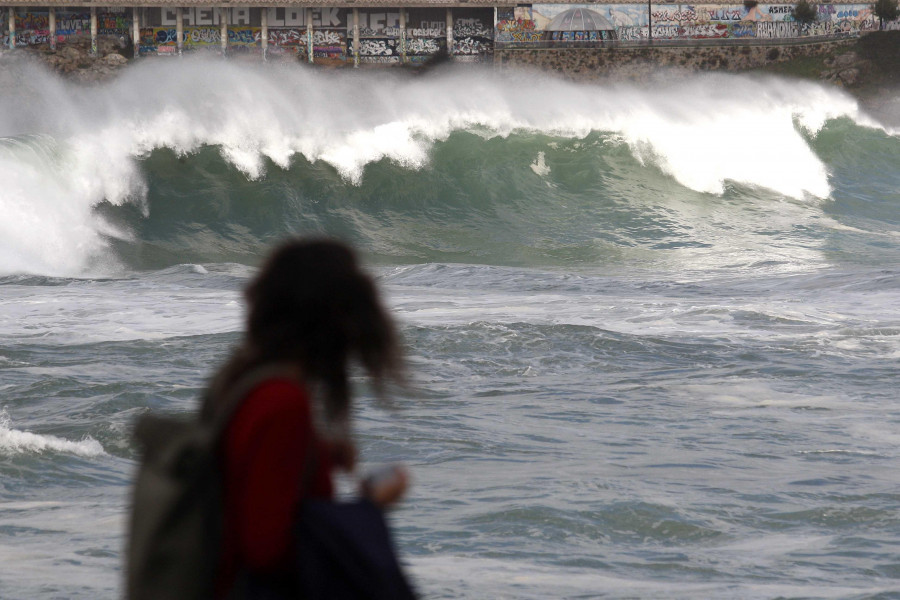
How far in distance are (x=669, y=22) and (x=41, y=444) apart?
50945mm

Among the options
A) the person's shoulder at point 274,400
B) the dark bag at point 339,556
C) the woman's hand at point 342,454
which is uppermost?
the person's shoulder at point 274,400

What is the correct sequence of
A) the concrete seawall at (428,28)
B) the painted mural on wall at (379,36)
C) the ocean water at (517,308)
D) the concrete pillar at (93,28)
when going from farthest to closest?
the concrete pillar at (93,28)
the painted mural on wall at (379,36)
the concrete seawall at (428,28)
the ocean water at (517,308)

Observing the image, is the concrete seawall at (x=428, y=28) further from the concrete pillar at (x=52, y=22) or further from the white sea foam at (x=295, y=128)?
the white sea foam at (x=295, y=128)

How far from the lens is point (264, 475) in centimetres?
157

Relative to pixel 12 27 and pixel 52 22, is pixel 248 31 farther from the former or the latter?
pixel 12 27

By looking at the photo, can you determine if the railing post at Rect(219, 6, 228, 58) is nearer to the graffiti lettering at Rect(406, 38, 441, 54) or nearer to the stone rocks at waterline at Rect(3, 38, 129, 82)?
the stone rocks at waterline at Rect(3, 38, 129, 82)

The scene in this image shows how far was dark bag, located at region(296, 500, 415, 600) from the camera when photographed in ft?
5.24

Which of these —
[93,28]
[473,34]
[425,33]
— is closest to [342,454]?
[473,34]

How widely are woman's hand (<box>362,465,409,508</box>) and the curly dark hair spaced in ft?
0.35

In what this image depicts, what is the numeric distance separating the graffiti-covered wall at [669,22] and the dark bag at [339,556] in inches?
2103

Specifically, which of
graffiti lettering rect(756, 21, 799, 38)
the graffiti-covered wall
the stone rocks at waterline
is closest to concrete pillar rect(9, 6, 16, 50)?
the stone rocks at waterline

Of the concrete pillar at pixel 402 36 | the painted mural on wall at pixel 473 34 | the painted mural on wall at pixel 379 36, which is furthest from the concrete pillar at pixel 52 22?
the painted mural on wall at pixel 473 34

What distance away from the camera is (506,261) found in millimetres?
19438

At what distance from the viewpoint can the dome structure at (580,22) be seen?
53531 mm
